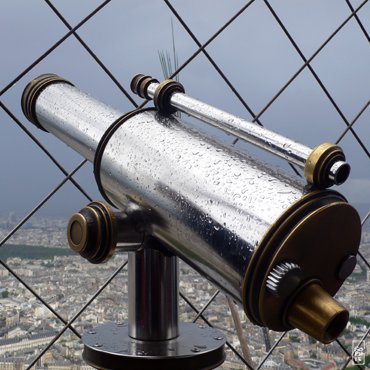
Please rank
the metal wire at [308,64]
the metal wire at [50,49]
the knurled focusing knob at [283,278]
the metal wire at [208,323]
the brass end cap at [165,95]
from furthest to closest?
the metal wire at [308,64] < the metal wire at [208,323] < the metal wire at [50,49] < the brass end cap at [165,95] < the knurled focusing knob at [283,278]

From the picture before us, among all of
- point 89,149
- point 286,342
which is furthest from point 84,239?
point 286,342

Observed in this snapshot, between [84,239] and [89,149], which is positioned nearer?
[84,239]

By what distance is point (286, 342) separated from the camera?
1.51 meters

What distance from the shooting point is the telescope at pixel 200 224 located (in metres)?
0.56

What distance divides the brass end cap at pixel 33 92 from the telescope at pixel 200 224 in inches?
3.5

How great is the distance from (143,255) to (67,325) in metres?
0.52

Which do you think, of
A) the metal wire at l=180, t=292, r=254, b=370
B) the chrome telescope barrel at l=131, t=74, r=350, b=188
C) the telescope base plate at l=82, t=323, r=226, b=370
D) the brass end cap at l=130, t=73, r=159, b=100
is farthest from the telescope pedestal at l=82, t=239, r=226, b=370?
the metal wire at l=180, t=292, r=254, b=370

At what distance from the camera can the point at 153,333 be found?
74 centimetres

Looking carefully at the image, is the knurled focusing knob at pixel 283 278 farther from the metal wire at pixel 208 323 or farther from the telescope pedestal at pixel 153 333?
the metal wire at pixel 208 323

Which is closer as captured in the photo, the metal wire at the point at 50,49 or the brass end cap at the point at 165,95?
the brass end cap at the point at 165,95

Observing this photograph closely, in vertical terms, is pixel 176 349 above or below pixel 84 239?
below

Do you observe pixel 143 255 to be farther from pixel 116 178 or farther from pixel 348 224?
pixel 348 224

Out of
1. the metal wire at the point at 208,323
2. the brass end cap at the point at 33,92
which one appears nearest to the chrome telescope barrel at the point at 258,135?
the brass end cap at the point at 33,92

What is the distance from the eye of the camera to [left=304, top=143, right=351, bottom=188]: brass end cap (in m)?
0.58
